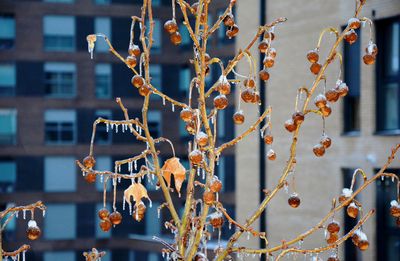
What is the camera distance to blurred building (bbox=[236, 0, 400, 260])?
11969 millimetres

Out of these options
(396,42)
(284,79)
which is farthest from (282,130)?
(396,42)

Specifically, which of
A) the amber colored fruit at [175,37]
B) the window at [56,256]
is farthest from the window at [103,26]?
the amber colored fruit at [175,37]

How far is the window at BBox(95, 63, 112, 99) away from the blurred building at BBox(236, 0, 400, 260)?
2082 cm

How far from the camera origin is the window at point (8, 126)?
113 ft

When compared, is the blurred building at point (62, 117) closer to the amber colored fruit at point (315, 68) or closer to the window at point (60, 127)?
the window at point (60, 127)

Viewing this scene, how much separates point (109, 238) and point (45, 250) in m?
2.67

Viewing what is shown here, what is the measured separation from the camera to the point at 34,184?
34562 millimetres

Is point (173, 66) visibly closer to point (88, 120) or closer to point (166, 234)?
point (88, 120)

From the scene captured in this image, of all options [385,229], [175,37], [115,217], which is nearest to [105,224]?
[115,217]

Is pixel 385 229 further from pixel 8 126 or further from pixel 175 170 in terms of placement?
pixel 8 126

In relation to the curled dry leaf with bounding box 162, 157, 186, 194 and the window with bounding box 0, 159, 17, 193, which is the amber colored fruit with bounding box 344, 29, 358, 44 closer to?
the curled dry leaf with bounding box 162, 157, 186, 194

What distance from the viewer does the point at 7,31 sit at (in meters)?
35.0

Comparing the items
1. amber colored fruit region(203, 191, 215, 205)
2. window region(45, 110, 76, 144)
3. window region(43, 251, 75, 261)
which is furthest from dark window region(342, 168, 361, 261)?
window region(45, 110, 76, 144)

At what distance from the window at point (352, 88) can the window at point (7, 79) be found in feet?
79.8
